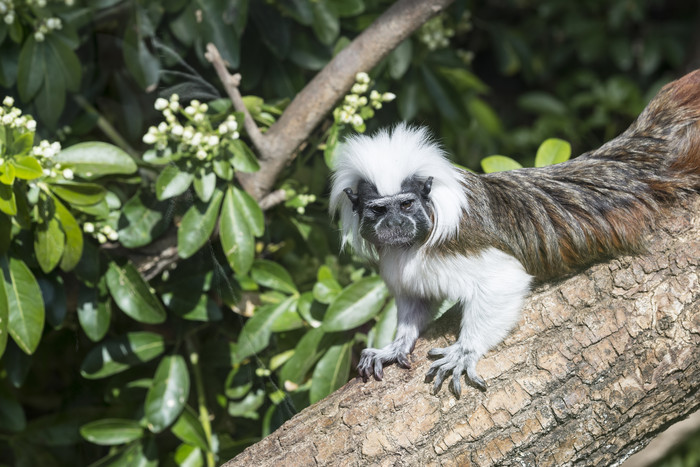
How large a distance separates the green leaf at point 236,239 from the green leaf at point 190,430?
2.17 feet

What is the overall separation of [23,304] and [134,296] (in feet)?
1.28

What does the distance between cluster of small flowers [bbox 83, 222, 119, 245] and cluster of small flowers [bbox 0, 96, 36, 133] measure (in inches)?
15.9

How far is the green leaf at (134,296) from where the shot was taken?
2.68 metres

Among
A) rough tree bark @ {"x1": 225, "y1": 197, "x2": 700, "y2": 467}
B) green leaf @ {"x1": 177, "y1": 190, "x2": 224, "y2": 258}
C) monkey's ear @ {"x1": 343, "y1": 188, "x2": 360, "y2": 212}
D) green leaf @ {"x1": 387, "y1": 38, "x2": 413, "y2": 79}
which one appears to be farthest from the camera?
green leaf @ {"x1": 387, "y1": 38, "x2": 413, "y2": 79}

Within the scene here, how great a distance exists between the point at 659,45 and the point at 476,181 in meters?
3.22

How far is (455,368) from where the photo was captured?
2.08 m

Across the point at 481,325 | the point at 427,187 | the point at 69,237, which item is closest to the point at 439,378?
the point at 481,325

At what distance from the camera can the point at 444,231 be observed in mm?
2197

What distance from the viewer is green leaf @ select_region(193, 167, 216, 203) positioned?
8.64ft

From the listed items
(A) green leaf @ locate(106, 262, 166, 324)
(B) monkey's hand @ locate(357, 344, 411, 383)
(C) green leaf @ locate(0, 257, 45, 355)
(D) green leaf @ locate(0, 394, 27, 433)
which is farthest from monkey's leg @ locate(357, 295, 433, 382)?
(D) green leaf @ locate(0, 394, 27, 433)

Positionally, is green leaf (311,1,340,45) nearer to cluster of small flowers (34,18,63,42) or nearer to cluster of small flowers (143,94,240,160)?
cluster of small flowers (143,94,240,160)

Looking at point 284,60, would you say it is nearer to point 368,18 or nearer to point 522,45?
point 368,18

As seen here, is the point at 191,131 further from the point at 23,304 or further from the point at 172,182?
the point at 23,304

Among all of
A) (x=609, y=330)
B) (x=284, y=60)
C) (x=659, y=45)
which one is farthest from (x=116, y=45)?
(x=659, y=45)
